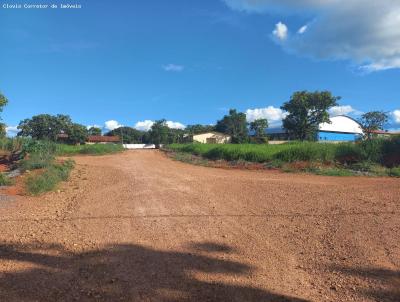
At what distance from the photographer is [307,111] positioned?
59.2m

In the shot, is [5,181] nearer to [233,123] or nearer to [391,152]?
[391,152]

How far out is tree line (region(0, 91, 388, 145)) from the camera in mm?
58625

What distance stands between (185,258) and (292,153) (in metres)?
14.0

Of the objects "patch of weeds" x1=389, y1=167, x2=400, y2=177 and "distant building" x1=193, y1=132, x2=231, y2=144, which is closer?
"patch of weeds" x1=389, y1=167, x2=400, y2=177

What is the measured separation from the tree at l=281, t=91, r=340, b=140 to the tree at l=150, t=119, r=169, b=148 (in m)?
29.4

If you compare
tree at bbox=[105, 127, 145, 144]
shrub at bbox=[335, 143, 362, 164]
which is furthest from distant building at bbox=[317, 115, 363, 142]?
tree at bbox=[105, 127, 145, 144]

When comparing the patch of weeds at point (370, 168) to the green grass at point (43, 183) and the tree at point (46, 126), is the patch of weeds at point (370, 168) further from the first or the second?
the tree at point (46, 126)

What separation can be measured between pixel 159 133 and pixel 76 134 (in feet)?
56.1

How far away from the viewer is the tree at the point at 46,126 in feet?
264

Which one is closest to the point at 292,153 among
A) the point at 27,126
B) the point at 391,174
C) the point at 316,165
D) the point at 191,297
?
the point at 316,165

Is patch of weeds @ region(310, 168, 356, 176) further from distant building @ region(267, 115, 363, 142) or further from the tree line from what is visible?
distant building @ region(267, 115, 363, 142)

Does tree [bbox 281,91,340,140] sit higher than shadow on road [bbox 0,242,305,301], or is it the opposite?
tree [bbox 281,91,340,140]

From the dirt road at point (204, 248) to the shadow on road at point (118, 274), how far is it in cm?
1

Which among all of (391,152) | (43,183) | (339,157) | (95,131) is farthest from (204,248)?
(95,131)
